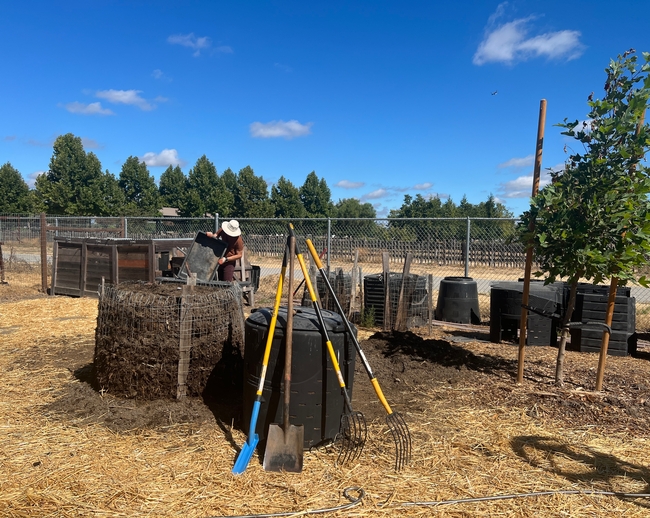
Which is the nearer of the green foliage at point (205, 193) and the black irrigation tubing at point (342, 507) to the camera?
the black irrigation tubing at point (342, 507)

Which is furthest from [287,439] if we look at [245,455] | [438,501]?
[438,501]

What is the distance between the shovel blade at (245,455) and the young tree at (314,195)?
4741 cm

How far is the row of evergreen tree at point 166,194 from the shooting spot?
40062 mm

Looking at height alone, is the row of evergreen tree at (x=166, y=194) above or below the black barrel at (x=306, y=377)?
above

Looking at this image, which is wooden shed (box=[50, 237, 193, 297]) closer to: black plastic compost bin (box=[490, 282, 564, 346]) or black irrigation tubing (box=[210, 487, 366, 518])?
black plastic compost bin (box=[490, 282, 564, 346])

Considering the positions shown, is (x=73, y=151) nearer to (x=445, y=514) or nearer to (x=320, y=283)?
(x=320, y=283)

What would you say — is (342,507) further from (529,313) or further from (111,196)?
(111,196)

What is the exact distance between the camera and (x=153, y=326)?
450 cm

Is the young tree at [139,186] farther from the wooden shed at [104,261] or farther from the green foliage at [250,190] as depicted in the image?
the wooden shed at [104,261]

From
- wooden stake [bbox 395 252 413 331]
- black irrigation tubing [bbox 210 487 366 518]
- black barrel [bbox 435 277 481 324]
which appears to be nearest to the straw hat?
wooden stake [bbox 395 252 413 331]

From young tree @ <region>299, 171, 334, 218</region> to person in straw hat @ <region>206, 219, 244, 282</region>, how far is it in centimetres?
4195

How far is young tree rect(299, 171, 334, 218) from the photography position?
50.9m

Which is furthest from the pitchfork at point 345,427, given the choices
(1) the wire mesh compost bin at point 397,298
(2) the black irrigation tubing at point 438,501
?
(1) the wire mesh compost bin at point 397,298

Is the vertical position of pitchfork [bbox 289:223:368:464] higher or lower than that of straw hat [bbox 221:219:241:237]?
lower
